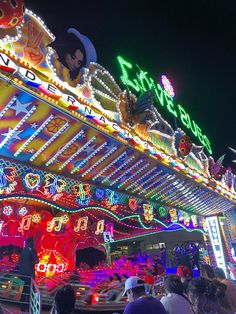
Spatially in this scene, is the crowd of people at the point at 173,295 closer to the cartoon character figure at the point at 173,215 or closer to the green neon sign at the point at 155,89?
the cartoon character figure at the point at 173,215

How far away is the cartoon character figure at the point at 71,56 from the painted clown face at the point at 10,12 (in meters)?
1.47

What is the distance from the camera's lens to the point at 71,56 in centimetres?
769

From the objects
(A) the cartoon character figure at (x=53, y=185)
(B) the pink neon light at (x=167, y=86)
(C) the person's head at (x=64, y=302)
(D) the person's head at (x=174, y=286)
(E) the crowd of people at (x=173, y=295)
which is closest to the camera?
(E) the crowd of people at (x=173, y=295)

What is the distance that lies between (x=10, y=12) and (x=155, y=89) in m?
11.2

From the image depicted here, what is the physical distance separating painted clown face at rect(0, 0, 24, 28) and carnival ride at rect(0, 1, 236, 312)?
0.55 feet

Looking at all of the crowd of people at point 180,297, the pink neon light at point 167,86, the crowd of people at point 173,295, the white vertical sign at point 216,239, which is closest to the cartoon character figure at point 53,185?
the crowd of people at point 173,295

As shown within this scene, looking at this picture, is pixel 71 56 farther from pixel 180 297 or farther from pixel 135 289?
pixel 180 297

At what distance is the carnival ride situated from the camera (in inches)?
244

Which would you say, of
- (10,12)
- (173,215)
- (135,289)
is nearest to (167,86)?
(173,215)

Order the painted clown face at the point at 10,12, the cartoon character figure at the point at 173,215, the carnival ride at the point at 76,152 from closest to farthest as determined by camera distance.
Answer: the painted clown face at the point at 10,12 → the carnival ride at the point at 76,152 → the cartoon character figure at the point at 173,215

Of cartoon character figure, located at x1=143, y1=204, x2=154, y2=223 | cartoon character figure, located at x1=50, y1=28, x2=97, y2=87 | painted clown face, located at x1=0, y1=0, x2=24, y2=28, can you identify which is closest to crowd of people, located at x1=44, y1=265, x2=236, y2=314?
painted clown face, located at x1=0, y1=0, x2=24, y2=28

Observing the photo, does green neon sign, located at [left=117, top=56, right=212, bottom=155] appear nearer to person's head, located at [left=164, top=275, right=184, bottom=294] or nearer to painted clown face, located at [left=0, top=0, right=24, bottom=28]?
painted clown face, located at [left=0, top=0, right=24, bottom=28]

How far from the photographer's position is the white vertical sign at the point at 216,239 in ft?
53.6

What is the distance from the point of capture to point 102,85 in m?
8.55
